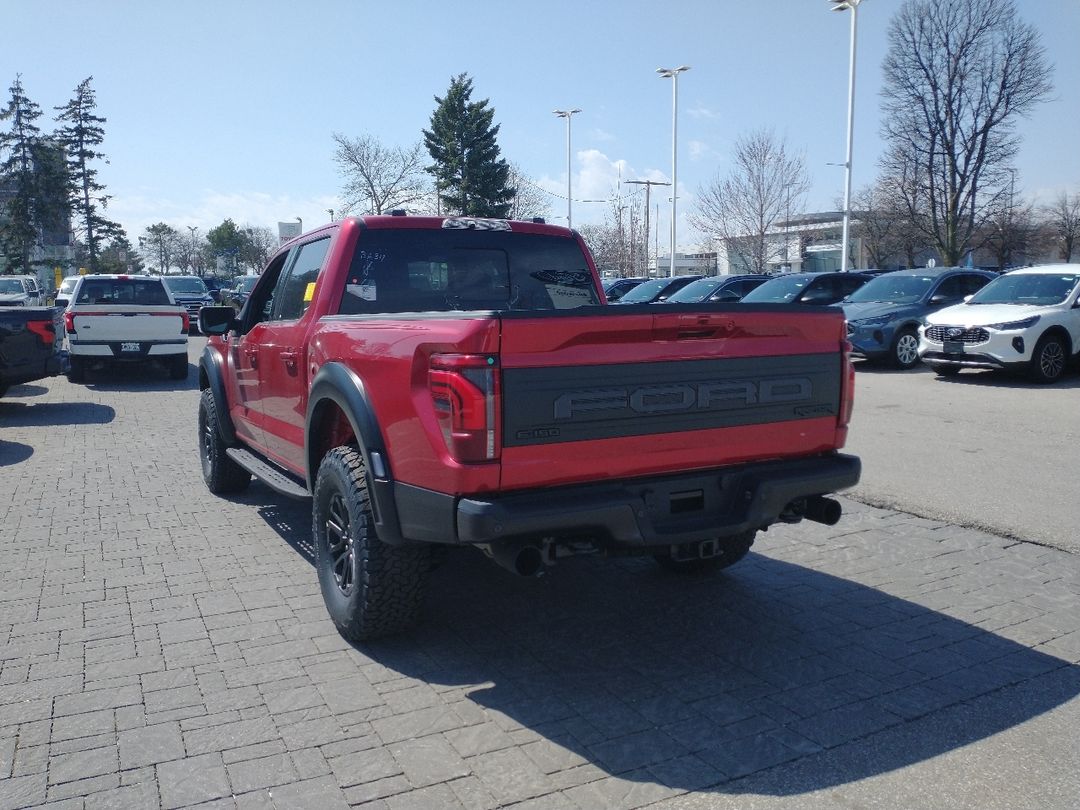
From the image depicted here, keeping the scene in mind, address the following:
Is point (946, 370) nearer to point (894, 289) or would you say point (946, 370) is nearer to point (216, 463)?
point (894, 289)

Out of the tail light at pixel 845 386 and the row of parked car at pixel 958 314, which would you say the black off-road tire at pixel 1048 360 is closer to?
the row of parked car at pixel 958 314

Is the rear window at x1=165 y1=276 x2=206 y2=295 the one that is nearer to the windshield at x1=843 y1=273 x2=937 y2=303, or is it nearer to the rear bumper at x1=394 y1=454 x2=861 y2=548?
the windshield at x1=843 y1=273 x2=937 y2=303

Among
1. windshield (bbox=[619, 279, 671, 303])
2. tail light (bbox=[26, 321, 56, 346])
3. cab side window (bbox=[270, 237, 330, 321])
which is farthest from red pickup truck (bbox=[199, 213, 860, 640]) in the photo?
windshield (bbox=[619, 279, 671, 303])

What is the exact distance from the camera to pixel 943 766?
3225mm

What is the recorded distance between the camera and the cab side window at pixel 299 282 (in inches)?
208

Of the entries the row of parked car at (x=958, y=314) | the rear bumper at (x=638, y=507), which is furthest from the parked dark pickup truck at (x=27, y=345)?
the rear bumper at (x=638, y=507)

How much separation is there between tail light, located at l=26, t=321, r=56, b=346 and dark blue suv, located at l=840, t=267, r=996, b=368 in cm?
1210

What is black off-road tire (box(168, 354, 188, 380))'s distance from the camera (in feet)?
53.8

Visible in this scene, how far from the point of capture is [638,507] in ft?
11.9

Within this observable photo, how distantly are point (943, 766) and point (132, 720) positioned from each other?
3060 mm

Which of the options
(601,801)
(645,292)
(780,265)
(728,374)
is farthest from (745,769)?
(780,265)

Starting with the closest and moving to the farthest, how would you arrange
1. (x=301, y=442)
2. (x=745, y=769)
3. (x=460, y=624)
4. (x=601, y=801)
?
1. (x=601, y=801)
2. (x=745, y=769)
3. (x=460, y=624)
4. (x=301, y=442)

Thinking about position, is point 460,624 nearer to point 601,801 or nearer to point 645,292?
point 601,801

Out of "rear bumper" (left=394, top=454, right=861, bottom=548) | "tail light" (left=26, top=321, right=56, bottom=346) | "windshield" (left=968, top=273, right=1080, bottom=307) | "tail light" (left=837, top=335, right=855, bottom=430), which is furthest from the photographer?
"windshield" (left=968, top=273, right=1080, bottom=307)
